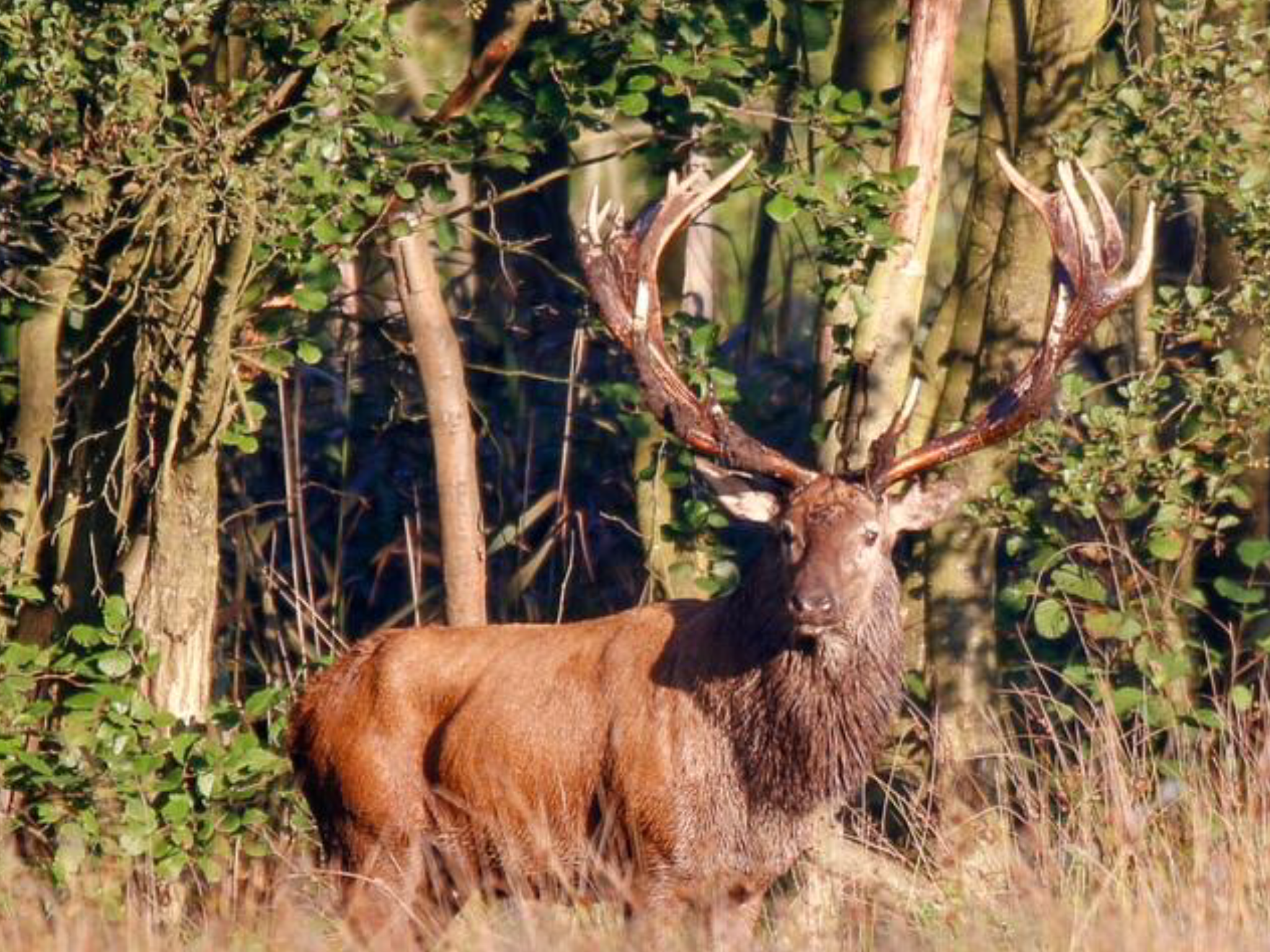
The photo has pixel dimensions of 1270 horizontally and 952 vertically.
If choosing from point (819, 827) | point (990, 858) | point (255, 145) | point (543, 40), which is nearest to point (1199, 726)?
point (990, 858)

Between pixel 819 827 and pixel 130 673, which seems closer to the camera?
pixel 819 827

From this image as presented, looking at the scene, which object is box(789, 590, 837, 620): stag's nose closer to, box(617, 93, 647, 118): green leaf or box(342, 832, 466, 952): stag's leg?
box(342, 832, 466, 952): stag's leg

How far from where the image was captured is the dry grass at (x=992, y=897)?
5684 millimetres

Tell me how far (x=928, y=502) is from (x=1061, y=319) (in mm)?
683

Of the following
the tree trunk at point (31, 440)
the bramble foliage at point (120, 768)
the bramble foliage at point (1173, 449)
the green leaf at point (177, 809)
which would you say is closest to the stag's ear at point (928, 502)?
the bramble foliage at point (1173, 449)

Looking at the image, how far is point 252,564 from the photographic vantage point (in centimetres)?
1010

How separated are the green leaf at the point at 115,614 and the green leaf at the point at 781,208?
2.49 meters

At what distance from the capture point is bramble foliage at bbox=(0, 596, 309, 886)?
25.3 feet

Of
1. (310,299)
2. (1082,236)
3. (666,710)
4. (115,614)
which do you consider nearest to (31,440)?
(115,614)

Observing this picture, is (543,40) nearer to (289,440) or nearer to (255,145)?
(255,145)

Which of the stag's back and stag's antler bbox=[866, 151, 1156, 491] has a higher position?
stag's antler bbox=[866, 151, 1156, 491]

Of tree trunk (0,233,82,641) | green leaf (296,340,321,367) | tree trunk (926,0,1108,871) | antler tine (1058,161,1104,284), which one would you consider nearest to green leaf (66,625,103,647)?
tree trunk (0,233,82,641)

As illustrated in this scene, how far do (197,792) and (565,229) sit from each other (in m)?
4.13

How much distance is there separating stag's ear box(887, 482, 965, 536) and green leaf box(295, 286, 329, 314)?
1.93 metres
